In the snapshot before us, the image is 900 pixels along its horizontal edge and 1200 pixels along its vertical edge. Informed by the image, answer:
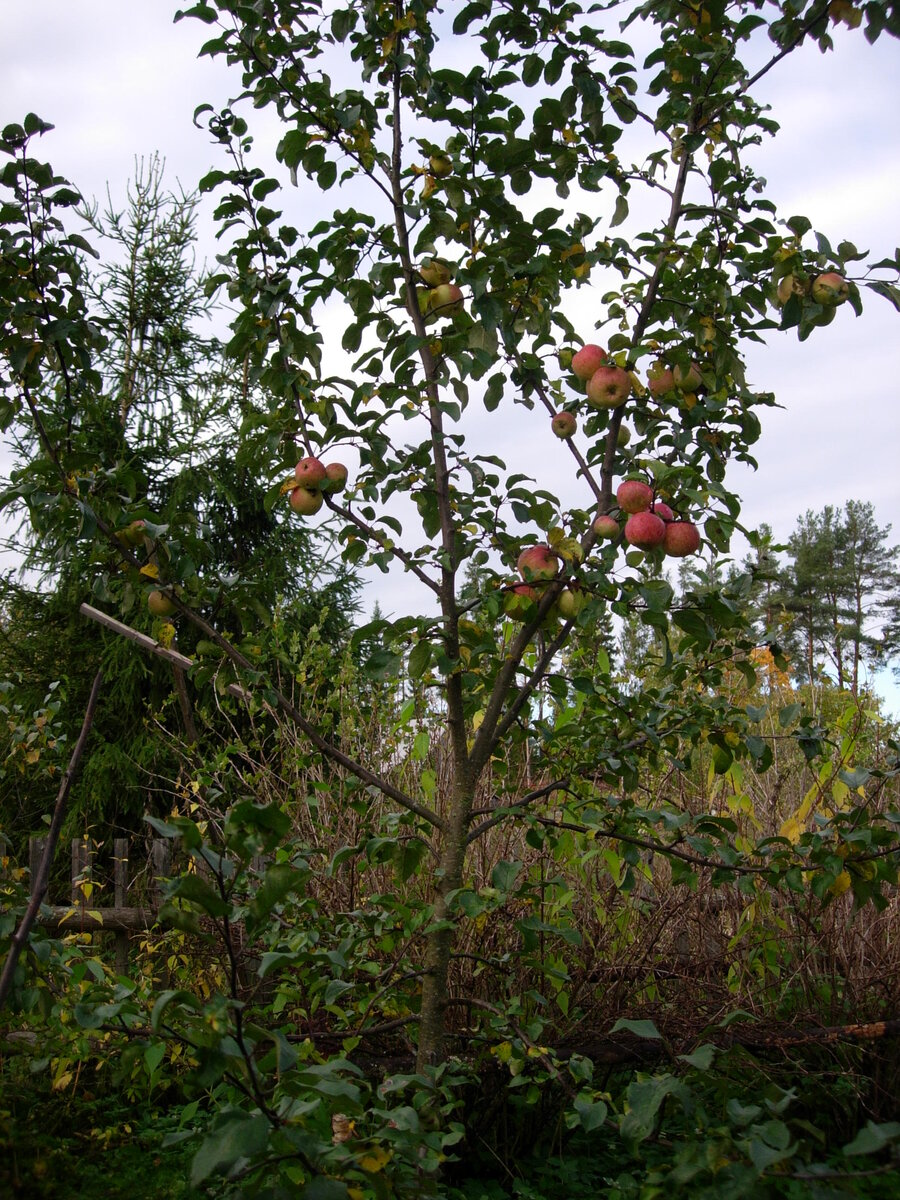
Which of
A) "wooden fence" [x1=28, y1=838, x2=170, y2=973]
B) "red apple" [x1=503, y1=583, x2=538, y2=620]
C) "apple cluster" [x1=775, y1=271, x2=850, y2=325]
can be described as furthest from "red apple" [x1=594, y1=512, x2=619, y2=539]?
"wooden fence" [x1=28, y1=838, x2=170, y2=973]

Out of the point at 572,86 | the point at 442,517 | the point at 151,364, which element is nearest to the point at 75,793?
the point at 151,364

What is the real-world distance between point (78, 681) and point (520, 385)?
18.9 ft

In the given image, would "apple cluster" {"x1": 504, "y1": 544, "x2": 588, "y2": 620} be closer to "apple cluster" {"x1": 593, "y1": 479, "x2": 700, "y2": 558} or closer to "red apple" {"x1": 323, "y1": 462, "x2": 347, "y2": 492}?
"apple cluster" {"x1": 593, "y1": 479, "x2": 700, "y2": 558}

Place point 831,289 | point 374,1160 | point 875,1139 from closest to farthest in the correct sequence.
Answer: point 875,1139 < point 374,1160 < point 831,289

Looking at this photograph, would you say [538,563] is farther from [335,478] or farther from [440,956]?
[440,956]

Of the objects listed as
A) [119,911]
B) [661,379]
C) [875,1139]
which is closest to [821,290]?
[661,379]

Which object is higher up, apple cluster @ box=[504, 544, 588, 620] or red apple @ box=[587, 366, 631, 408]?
red apple @ box=[587, 366, 631, 408]

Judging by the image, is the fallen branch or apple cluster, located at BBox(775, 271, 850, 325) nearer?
the fallen branch

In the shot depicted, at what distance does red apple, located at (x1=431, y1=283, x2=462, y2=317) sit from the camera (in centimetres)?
173

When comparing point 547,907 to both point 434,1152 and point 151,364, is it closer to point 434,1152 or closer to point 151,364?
point 434,1152

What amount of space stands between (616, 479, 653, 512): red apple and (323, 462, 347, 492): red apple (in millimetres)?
520

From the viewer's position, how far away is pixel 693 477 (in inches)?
56.1

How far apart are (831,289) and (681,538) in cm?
45

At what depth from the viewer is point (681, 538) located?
154 centimetres
